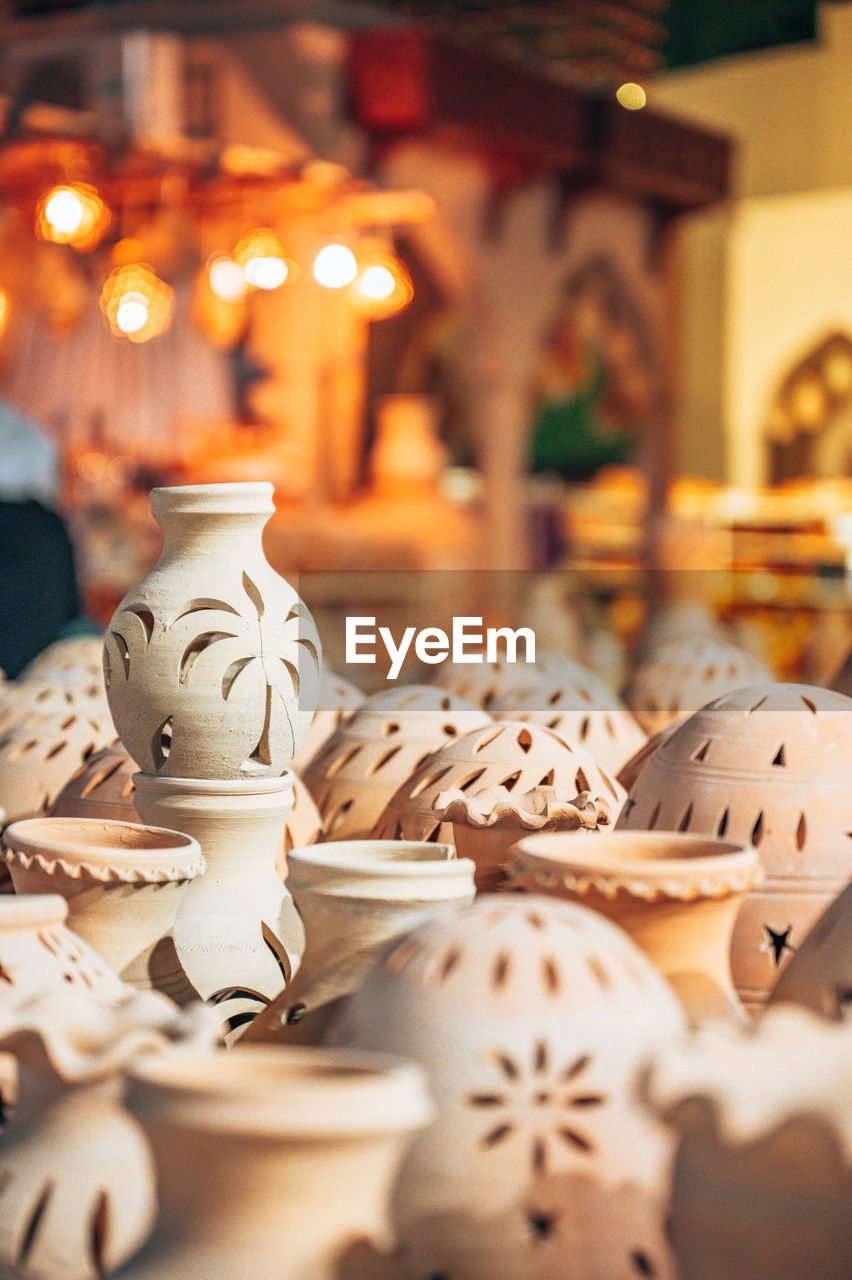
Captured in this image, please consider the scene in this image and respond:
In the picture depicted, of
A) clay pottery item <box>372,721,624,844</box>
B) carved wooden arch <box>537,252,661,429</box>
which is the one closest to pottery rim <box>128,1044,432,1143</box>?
clay pottery item <box>372,721,624,844</box>

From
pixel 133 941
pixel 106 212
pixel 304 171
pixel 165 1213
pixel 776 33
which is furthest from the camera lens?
pixel 776 33

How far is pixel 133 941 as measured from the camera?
160 centimetres

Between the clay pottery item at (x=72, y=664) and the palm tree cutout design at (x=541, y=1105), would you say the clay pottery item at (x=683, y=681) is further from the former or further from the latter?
Answer: the palm tree cutout design at (x=541, y=1105)

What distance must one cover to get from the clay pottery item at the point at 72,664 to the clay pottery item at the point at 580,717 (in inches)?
28.1

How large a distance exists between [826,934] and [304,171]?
6245 mm

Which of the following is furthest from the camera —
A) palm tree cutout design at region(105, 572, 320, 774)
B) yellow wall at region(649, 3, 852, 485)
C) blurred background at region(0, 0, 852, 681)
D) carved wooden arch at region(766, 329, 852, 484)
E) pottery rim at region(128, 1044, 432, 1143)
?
carved wooden arch at region(766, 329, 852, 484)

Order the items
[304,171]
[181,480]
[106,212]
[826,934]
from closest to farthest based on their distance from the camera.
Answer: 1. [826,934]
2. [106,212]
3. [304,171]
4. [181,480]

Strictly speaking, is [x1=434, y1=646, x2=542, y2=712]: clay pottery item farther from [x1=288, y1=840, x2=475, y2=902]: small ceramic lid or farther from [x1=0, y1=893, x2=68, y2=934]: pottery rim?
[x1=0, y1=893, x2=68, y2=934]: pottery rim

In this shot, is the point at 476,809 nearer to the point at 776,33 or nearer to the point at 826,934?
the point at 826,934

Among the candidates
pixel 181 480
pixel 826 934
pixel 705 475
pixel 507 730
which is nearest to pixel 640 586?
pixel 705 475

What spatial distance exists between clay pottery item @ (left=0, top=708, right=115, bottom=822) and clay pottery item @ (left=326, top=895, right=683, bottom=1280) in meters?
1.28

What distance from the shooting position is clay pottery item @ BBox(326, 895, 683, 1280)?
1.06 metres

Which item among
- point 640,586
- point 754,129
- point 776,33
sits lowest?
point 640,586

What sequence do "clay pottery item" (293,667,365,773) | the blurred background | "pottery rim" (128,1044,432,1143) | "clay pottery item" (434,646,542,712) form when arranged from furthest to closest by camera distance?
the blurred background, "clay pottery item" (434,646,542,712), "clay pottery item" (293,667,365,773), "pottery rim" (128,1044,432,1143)
